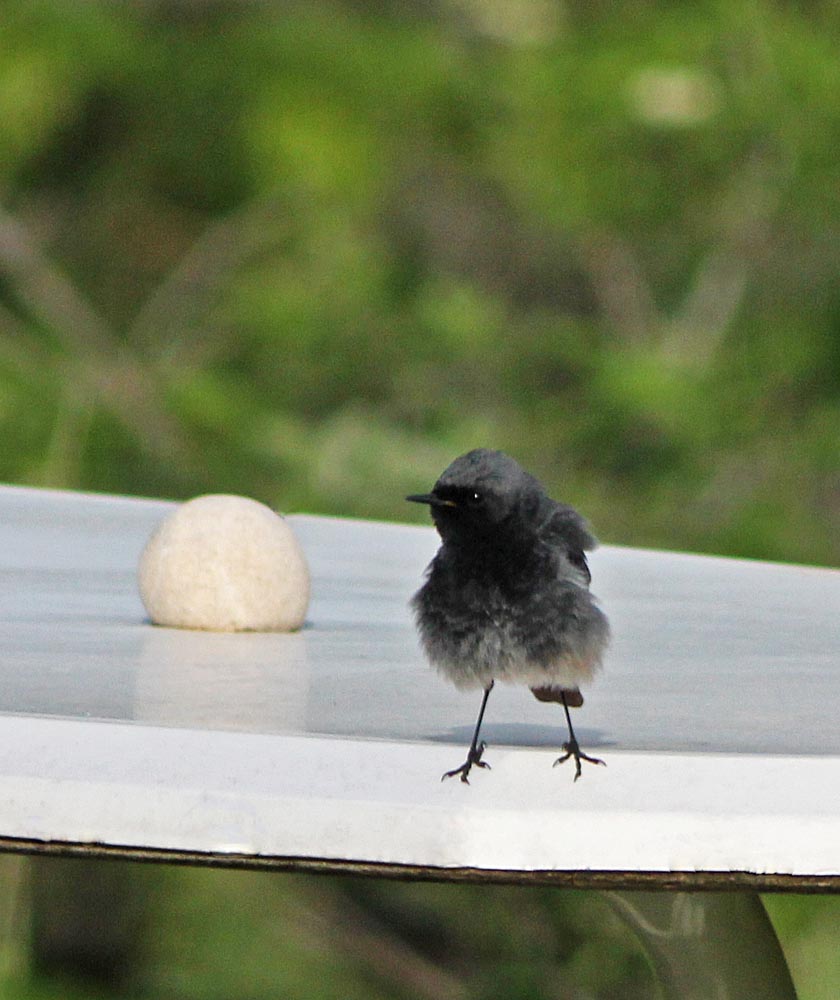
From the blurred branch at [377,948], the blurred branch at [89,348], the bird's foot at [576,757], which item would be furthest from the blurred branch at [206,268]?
the bird's foot at [576,757]

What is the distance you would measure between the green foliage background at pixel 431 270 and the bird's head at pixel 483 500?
191 inches

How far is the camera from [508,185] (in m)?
7.77

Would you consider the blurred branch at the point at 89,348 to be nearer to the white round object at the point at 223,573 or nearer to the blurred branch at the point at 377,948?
the blurred branch at the point at 377,948

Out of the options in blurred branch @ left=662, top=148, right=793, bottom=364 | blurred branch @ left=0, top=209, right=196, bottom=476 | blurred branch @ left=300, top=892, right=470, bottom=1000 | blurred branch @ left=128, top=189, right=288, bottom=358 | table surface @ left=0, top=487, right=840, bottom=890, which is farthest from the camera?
blurred branch @ left=128, top=189, right=288, bottom=358

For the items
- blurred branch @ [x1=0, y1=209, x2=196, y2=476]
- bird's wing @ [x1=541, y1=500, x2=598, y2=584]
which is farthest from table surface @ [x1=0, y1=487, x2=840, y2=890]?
blurred branch @ [x1=0, y1=209, x2=196, y2=476]

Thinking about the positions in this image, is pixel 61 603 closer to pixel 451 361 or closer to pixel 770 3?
pixel 451 361

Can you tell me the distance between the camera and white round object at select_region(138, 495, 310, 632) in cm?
205

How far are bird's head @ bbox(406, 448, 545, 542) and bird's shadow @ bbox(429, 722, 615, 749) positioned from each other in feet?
0.51

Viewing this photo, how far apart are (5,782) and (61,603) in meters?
1.12

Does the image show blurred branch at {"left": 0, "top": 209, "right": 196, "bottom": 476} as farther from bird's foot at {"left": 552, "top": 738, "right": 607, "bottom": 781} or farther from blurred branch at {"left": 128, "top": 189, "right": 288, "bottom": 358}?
bird's foot at {"left": 552, "top": 738, "right": 607, "bottom": 781}

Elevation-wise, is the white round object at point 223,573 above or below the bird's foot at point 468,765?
above

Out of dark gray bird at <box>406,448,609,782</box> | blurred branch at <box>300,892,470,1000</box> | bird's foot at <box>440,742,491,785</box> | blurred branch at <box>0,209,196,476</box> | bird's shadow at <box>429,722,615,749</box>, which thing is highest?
blurred branch at <box>0,209,196,476</box>

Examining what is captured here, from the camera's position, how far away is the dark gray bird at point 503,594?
1.34 m

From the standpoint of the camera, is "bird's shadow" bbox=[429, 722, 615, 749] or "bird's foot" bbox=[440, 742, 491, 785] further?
"bird's shadow" bbox=[429, 722, 615, 749]
